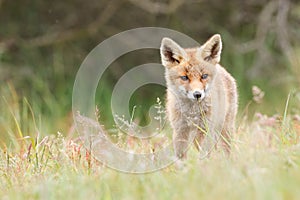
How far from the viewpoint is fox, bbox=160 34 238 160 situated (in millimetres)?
5324

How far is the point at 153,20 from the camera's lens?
11547 mm

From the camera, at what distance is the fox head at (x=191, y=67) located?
5312 mm

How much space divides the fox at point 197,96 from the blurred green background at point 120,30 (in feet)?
15.4

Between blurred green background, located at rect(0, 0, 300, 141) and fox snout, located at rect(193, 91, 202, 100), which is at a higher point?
blurred green background, located at rect(0, 0, 300, 141)

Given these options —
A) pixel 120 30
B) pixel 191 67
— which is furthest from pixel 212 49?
pixel 120 30

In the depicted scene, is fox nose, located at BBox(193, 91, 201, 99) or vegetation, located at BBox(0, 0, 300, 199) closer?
fox nose, located at BBox(193, 91, 201, 99)

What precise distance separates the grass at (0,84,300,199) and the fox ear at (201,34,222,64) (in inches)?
26.6

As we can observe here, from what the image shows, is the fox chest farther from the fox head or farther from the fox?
the fox head

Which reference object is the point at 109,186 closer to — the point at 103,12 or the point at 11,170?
the point at 11,170

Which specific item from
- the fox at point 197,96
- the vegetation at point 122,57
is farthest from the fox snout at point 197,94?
the vegetation at point 122,57

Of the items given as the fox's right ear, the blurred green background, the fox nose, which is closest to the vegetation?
the blurred green background

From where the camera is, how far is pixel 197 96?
5246 mm

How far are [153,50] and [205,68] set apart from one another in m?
6.42

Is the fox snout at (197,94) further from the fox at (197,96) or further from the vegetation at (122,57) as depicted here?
the vegetation at (122,57)
